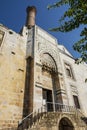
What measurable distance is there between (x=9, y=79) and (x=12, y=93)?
108 centimetres

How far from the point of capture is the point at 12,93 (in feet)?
31.1

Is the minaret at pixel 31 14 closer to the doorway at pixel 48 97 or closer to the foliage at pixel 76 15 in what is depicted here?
the doorway at pixel 48 97

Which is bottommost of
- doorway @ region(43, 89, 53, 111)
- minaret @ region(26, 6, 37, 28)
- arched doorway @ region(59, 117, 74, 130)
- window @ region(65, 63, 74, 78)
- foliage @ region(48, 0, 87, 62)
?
arched doorway @ region(59, 117, 74, 130)

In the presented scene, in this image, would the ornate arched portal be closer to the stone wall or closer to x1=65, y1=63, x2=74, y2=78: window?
the stone wall

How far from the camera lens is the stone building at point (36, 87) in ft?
27.7

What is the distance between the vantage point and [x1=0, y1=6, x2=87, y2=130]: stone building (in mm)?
8430

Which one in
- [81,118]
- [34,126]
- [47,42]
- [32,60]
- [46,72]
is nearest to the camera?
[34,126]

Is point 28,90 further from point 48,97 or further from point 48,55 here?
point 48,55

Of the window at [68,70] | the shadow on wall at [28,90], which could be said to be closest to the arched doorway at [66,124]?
the shadow on wall at [28,90]

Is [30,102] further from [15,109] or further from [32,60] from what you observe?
[32,60]

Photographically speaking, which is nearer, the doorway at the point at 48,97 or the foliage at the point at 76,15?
the foliage at the point at 76,15

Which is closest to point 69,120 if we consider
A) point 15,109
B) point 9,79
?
point 15,109

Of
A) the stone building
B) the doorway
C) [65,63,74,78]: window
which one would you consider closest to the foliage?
the stone building

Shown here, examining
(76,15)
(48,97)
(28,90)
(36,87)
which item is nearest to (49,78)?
(48,97)
